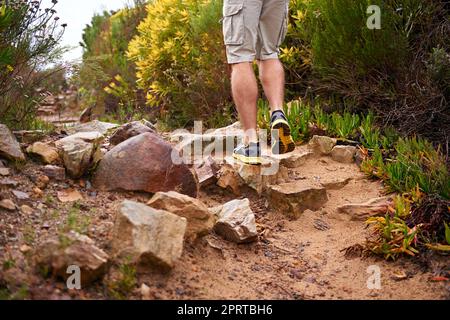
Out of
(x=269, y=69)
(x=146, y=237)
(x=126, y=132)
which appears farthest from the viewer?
(x=126, y=132)

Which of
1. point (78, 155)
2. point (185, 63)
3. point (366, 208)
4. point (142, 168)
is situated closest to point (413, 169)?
point (366, 208)

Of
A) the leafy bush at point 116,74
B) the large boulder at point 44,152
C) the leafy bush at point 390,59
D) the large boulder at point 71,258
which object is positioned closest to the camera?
the large boulder at point 71,258

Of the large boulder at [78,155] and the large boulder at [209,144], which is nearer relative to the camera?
the large boulder at [78,155]

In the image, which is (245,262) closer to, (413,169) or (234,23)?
(413,169)

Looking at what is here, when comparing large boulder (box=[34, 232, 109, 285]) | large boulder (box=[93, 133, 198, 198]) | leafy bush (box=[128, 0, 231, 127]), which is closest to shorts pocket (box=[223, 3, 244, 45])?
large boulder (box=[93, 133, 198, 198])

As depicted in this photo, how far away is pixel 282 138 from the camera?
4090mm

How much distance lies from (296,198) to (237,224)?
65 centimetres

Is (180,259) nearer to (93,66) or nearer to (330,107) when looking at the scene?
(93,66)

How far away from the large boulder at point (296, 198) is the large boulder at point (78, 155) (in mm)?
1271

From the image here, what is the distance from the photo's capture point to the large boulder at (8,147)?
11.6 ft

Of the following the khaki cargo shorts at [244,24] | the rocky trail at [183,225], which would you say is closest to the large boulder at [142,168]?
the rocky trail at [183,225]

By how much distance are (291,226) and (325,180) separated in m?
0.59

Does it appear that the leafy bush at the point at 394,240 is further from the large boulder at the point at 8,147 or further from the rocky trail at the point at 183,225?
the large boulder at the point at 8,147

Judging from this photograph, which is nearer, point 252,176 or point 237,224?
point 237,224
